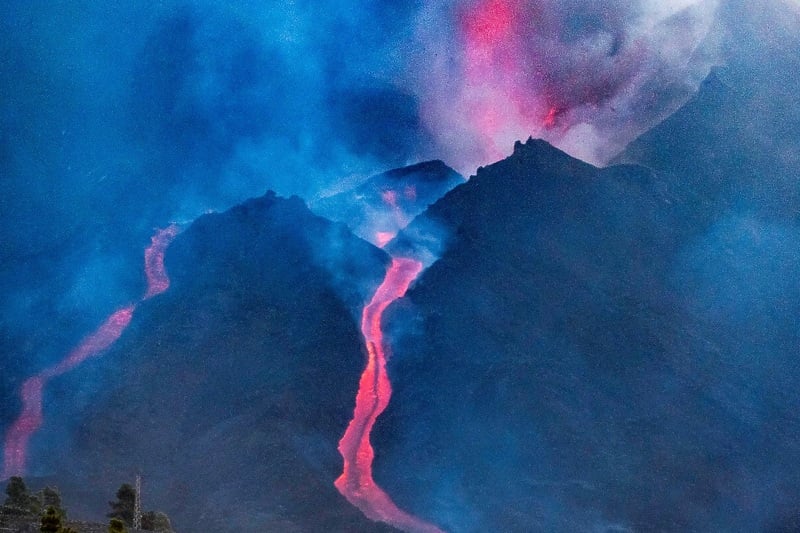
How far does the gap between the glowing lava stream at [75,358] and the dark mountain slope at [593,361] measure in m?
12.8

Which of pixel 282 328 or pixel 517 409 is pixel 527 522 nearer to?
pixel 517 409

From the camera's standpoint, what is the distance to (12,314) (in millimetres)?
49562

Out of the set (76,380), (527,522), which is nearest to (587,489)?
(527,522)

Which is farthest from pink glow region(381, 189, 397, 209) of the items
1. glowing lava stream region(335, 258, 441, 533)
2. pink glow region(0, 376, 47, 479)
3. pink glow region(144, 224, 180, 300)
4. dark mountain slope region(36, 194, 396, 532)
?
pink glow region(0, 376, 47, 479)

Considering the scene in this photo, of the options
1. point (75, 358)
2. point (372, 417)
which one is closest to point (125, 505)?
point (372, 417)

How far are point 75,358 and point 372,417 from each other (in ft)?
48.7

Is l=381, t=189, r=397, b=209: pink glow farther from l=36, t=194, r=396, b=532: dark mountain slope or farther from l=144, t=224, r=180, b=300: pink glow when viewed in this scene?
l=144, t=224, r=180, b=300: pink glow

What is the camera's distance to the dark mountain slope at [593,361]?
4094cm

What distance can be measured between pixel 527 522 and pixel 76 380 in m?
21.9

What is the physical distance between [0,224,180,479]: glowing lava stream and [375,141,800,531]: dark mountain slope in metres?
12.8

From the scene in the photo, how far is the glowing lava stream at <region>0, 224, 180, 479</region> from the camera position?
43.7 meters

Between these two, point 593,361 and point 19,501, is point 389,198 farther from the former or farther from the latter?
point 19,501

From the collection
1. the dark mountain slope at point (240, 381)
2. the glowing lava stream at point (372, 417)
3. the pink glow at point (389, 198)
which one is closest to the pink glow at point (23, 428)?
the dark mountain slope at point (240, 381)

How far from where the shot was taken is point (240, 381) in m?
45.9
